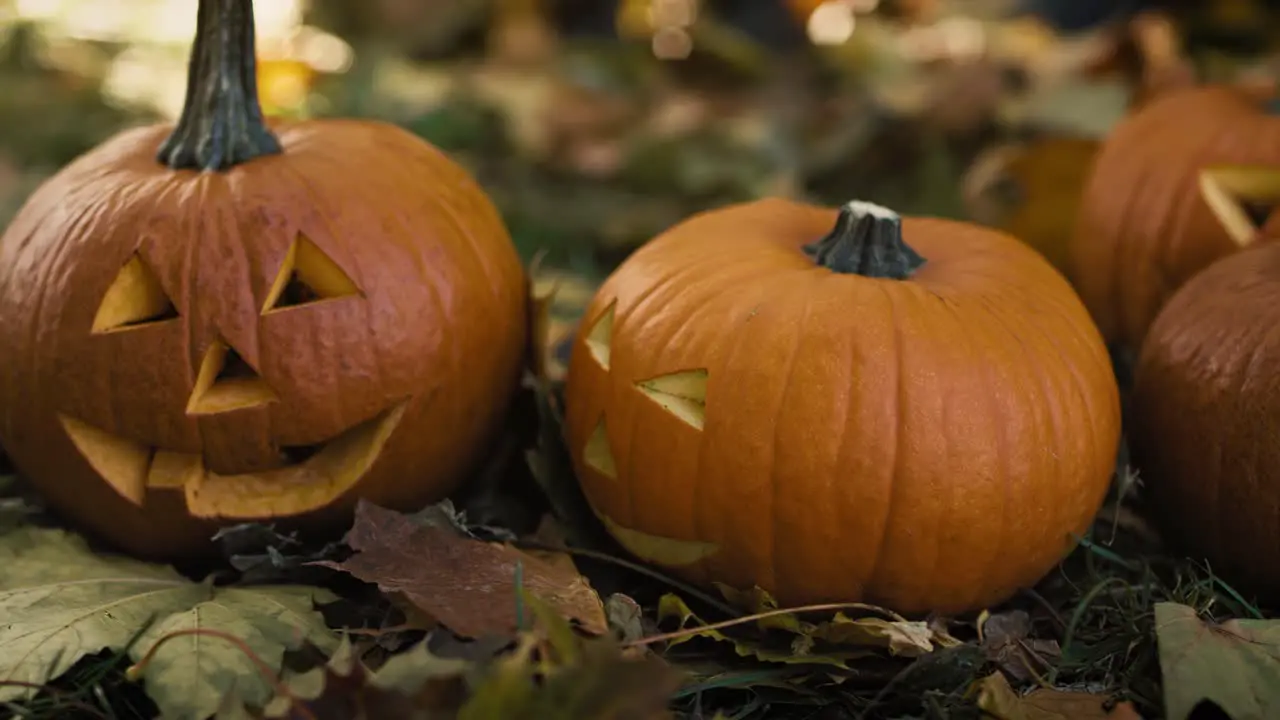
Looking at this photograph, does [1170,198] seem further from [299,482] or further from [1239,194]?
[299,482]

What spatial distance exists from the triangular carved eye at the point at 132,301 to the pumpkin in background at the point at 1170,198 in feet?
5.61

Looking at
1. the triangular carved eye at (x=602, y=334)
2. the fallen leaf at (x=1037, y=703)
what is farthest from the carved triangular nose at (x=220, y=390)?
the fallen leaf at (x=1037, y=703)

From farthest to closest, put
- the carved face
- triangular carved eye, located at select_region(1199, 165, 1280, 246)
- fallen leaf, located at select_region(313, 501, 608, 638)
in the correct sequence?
1. triangular carved eye, located at select_region(1199, 165, 1280, 246)
2. the carved face
3. fallen leaf, located at select_region(313, 501, 608, 638)

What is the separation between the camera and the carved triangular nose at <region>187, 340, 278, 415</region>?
Answer: 61.4 inches

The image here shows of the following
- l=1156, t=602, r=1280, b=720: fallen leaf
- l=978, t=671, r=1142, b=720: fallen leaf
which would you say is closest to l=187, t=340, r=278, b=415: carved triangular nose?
l=978, t=671, r=1142, b=720: fallen leaf

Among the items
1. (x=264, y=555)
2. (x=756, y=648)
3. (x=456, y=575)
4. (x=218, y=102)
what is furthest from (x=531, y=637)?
(x=218, y=102)

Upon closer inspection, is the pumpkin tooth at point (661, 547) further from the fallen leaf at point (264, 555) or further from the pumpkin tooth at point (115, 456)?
the pumpkin tooth at point (115, 456)

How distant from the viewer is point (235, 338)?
1.54m

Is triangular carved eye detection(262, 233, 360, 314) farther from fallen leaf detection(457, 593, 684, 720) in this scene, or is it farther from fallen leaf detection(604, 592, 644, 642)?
fallen leaf detection(457, 593, 684, 720)

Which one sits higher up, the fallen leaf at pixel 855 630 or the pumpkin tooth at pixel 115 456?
the pumpkin tooth at pixel 115 456

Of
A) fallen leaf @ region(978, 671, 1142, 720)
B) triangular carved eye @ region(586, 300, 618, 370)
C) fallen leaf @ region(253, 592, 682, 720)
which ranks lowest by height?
fallen leaf @ region(978, 671, 1142, 720)

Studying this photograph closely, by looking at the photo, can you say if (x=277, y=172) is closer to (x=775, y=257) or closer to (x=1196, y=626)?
(x=775, y=257)

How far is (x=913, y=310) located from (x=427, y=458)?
718 millimetres

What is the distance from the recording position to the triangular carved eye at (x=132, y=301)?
156 centimetres
